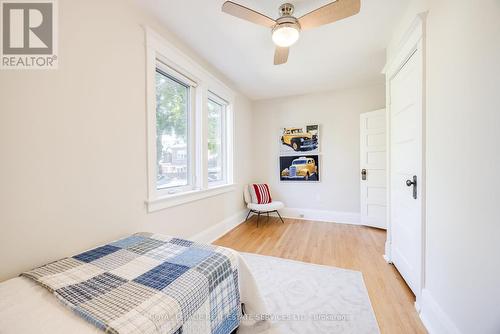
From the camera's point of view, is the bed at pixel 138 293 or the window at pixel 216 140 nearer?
the bed at pixel 138 293

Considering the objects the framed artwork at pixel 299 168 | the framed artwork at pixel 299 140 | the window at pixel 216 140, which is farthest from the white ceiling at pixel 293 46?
the framed artwork at pixel 299 168

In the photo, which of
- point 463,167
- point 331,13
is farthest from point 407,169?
point 331,13

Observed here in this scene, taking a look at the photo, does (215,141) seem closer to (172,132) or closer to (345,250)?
(172,132)

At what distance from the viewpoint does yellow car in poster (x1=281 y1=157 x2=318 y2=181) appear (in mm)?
3928

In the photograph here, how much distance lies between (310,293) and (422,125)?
5.29 feet

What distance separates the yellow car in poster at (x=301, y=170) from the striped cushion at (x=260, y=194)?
531mm

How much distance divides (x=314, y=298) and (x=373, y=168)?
2.53m

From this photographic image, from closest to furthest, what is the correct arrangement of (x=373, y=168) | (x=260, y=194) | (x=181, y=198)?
(x=181, y=198) → (x=373, y=168) → (x=260, y=194)

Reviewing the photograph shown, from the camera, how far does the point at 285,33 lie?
1.74 m

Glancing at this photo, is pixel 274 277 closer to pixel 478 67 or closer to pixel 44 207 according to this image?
pixel 44 207

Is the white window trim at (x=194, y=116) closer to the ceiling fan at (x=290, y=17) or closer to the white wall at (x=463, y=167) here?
the ceiling fan at (x=290, y=17)

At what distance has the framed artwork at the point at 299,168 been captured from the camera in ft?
12.8

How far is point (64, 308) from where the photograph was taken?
81 centimetres

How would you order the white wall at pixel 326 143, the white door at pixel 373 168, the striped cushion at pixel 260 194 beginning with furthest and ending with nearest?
the striped cushion at pixel 260 194, the white wall at pixel 326 143, the white door at pixel 373 168
